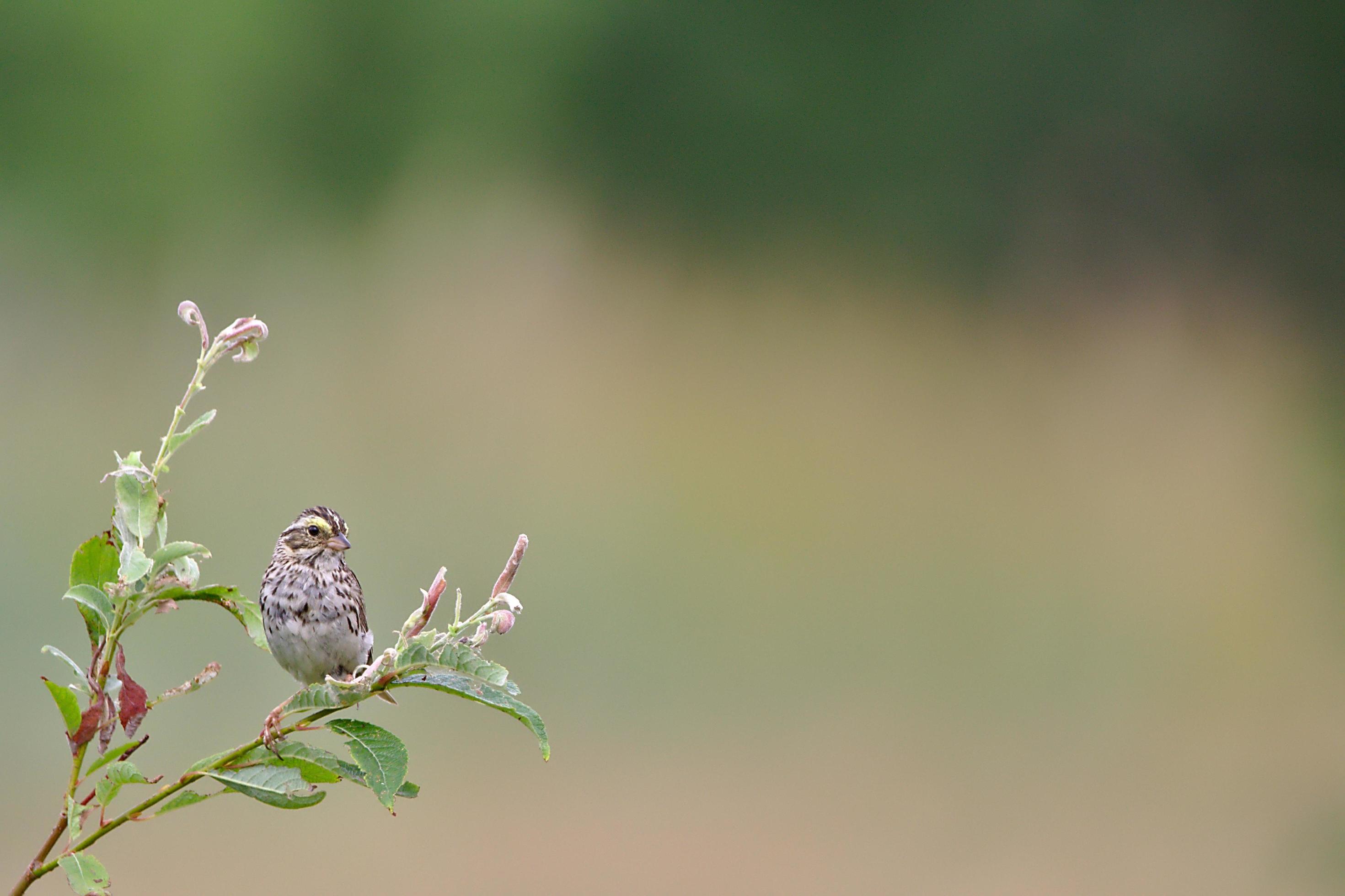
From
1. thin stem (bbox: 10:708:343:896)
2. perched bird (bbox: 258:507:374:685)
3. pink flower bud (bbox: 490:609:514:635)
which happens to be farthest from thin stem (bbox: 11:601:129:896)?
perched bird (bbox: 258:507:374:685)

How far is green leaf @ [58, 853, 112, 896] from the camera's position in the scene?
419 mm

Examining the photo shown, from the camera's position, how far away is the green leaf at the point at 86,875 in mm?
419

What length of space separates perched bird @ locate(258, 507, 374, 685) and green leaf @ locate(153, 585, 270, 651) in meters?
0.33

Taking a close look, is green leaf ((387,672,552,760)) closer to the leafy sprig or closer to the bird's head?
the leafy sprig

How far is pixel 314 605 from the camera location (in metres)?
0.88

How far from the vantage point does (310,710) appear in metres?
0.49

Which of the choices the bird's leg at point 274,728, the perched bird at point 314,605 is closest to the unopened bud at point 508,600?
the bird's leg at point 274,728

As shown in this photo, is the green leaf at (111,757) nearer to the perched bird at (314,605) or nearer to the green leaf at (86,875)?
the green leaf at (86,875)

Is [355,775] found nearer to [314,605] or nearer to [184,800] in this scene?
[184,800]

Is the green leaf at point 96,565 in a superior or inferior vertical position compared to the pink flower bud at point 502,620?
inferior

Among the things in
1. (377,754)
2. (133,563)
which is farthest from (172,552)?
(377,754)

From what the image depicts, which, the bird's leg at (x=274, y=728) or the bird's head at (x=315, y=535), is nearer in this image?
the bird's leg at (x=274, y=728)

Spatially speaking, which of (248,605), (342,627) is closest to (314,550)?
(342,627)

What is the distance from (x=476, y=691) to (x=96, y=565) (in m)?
0.17
